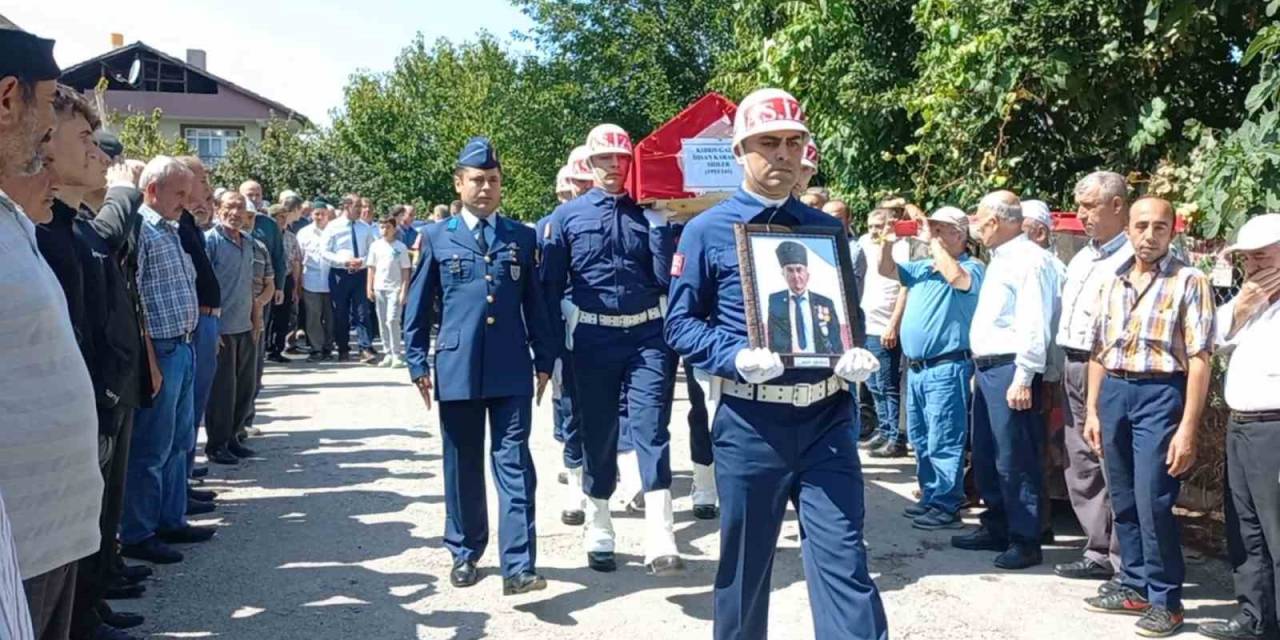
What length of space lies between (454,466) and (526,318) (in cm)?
86

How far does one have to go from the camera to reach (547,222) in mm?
6359

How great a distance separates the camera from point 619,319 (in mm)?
6066

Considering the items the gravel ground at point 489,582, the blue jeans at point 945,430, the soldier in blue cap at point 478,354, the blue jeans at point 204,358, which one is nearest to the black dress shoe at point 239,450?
the gravel ground at point 489,582

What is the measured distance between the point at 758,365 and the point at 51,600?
7.17 ft

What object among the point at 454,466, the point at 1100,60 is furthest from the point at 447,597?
the point at 1100,60

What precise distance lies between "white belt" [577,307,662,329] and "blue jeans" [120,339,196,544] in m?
2.34

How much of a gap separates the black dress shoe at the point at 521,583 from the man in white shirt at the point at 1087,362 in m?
2.93

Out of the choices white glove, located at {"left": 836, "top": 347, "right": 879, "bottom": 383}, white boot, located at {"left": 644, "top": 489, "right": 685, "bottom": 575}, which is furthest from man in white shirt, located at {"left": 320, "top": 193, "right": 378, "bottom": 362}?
white glove, located at {"left": 836, "top": 347, "right": 879, "bottom": 383}

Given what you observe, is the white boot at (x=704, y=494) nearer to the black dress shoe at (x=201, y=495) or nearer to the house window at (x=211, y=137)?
the black dress shoe at (x=201, y=495)

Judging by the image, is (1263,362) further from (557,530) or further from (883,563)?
(557,530)

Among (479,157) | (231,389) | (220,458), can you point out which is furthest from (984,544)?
(220,458)

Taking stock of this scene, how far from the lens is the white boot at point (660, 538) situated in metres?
5.58

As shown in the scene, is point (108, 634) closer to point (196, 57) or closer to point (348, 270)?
point (348, 270)

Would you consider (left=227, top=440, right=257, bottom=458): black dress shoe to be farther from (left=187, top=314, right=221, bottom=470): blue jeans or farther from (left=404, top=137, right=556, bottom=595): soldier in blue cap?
(left=404, top=137, right=556, bottom=595): soldier in blue cap
